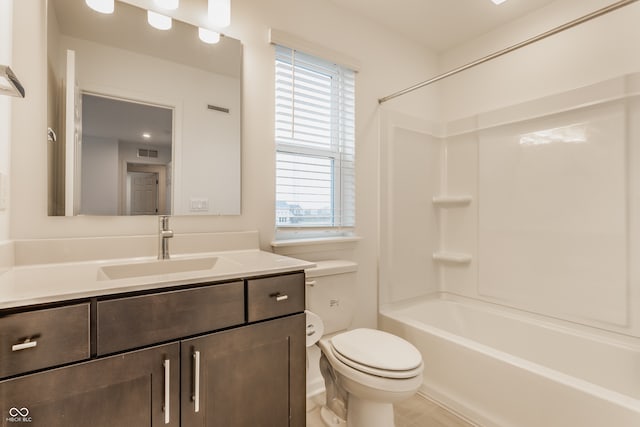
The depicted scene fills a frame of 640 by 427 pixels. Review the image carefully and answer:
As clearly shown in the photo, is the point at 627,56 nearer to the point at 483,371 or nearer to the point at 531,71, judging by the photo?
the point at 531,71

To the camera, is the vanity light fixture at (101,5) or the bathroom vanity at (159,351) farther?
the vanity light fixture at (101,5)

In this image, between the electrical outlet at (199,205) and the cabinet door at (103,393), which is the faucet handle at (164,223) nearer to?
the electrical outlet at (199,205)

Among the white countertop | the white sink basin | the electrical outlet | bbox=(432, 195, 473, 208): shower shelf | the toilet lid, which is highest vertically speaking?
bbox=(432, 195, 473, 208): shower shelf

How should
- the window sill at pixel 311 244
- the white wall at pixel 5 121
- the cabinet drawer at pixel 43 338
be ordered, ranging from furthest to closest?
the window sill at pixel 311 244
the white wall at pixel 5 121
the cabinet drawer at pixel 43 338

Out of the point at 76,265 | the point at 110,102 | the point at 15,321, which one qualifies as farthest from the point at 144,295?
the point at 110,102

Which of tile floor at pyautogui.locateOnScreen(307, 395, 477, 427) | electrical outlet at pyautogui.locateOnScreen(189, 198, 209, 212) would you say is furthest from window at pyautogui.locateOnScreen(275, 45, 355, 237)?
tile floor at pyautogui.locateOnScreen(307, 395, 477, 427)

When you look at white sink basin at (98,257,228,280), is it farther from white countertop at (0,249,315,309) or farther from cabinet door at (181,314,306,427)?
cabinet door at (181,314,306,427)

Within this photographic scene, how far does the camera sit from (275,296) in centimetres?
113

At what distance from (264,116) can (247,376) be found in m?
1.32

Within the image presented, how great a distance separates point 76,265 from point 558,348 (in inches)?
104

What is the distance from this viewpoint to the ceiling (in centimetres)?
201

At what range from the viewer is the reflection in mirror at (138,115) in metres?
1.26

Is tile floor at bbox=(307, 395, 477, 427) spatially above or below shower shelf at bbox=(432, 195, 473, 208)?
below

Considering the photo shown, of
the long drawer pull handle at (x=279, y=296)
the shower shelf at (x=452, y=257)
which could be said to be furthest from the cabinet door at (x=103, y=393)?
the shower shelf at (x=452, y=257)
